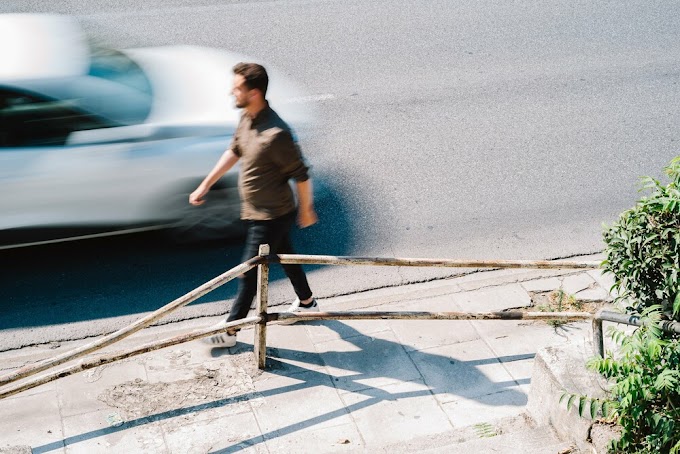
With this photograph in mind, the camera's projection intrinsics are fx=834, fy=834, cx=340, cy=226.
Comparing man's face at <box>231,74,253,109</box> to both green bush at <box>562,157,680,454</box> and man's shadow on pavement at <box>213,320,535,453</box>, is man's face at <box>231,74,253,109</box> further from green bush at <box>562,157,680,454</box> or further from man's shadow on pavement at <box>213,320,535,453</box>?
green bush at <box>562,157,680,454</box>

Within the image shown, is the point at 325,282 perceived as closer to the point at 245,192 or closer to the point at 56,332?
the point at 245,192

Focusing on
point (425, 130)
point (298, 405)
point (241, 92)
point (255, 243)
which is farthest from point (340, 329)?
point (425, 130)

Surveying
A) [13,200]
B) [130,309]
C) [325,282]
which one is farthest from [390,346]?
[13,200]

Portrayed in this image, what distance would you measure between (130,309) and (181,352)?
0.74 meters

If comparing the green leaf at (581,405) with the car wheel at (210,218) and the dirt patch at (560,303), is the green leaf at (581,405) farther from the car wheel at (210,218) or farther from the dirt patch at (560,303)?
the car wheel at (210,218)

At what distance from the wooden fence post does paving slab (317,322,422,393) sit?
50 centimetres

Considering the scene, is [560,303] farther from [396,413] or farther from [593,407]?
[593,407]

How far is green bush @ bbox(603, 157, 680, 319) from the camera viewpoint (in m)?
3.97

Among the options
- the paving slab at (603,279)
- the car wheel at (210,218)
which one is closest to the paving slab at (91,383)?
the car wheel at (210,218)

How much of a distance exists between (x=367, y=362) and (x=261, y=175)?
156 cm

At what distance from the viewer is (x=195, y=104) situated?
6.98 m

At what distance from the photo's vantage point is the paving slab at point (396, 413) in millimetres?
5289

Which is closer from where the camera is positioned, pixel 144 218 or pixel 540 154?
pixel 144 218

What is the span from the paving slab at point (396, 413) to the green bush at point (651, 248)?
1.61 m
